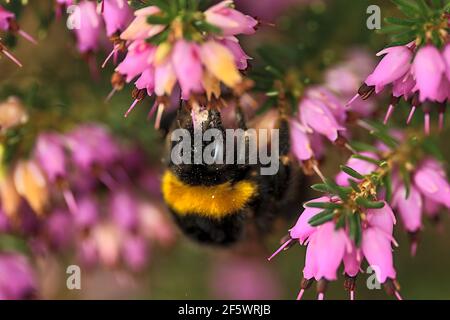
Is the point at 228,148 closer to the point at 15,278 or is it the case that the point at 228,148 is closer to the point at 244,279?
the point at 15,278

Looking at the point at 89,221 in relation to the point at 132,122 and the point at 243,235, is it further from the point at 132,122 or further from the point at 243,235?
the point at 243,235

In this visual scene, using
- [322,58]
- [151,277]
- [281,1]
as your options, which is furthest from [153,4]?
[151,277]

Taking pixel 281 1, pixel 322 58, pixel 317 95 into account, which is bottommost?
pixel 317 95

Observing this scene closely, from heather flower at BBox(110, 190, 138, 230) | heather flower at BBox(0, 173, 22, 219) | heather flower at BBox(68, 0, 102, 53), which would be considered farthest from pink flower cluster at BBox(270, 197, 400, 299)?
heather flower at BBox(110, 190, 138, 230)

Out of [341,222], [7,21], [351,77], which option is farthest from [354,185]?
[7,21]

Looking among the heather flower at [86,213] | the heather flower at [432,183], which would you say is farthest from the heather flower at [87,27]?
the heather flower at [432,183]
